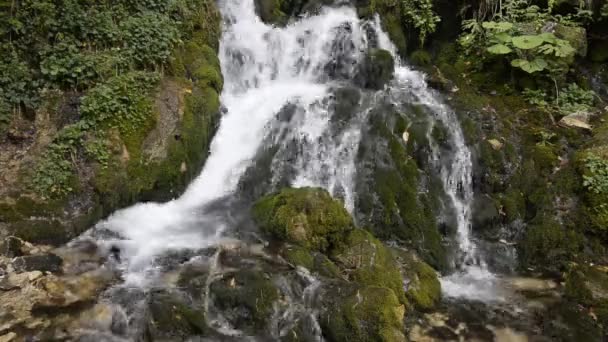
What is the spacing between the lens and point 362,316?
530cm

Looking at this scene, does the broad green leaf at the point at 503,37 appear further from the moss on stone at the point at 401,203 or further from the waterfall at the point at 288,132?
the moss on stone at the point at 401,203

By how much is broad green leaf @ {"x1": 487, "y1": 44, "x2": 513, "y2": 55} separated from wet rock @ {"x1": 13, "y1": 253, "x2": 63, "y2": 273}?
839cm

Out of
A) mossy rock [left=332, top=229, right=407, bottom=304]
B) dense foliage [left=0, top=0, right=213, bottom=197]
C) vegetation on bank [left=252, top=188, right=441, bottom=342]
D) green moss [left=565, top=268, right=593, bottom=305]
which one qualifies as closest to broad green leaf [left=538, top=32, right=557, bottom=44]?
green moss [left=565, top=268, right=593, bottom=305]

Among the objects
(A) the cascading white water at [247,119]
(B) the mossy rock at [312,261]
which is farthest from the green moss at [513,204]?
(B) the mossy rock at [312,261]

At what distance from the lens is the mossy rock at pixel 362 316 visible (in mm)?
5230

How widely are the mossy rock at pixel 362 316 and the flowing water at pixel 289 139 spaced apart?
0.77 feet

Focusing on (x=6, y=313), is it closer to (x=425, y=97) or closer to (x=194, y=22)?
(x=194, y=22)

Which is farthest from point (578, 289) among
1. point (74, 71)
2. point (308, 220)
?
point (74, 71)

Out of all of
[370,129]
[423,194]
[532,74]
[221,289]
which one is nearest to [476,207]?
[423,194]

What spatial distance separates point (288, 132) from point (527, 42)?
4.85 meters

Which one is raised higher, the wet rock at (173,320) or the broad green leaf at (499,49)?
the broad green leaf at (499,49)

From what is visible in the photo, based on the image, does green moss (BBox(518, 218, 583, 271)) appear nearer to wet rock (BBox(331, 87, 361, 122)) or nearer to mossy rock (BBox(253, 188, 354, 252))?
mossy rock (BBox(253, 188, 354, 252))

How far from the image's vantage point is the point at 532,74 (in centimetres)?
995

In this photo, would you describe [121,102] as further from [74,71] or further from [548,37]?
[548,37]
